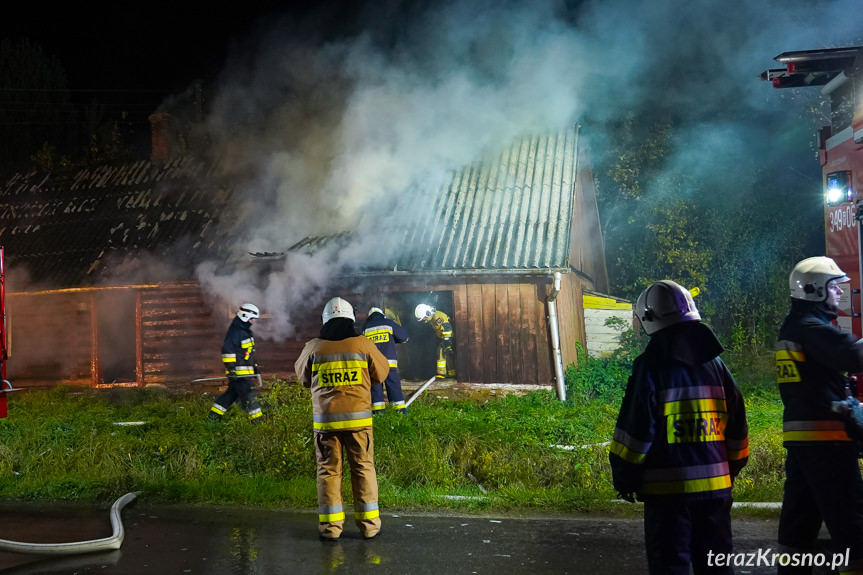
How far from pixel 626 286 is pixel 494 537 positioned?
664 inches

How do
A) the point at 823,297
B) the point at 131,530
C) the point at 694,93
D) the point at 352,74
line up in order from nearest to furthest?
the point at 823,297 < the point at 131,530 < the point at 352,74 < the point at 694,93

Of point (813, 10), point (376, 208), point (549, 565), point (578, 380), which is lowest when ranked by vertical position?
point (549, 565)

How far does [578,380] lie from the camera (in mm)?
12164

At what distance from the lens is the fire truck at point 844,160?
5250mm

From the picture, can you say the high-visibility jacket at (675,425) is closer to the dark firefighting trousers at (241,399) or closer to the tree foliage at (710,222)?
the dark firefighting trousers at (241,399)

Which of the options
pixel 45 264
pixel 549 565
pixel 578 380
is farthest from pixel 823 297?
pixel 45 264

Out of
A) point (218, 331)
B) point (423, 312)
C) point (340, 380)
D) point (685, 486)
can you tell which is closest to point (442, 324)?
point (423, 312)

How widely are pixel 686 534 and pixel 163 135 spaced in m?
19.3

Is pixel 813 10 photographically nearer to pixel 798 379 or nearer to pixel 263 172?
pixel 263 172

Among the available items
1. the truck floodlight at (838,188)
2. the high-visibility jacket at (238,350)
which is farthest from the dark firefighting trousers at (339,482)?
the high-visibility jacket at (238,350)

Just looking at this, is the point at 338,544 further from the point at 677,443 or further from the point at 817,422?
the point at 817,422

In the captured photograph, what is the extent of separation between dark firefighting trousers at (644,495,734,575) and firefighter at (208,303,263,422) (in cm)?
760

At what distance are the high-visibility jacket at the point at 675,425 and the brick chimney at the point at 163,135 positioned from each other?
18.5m

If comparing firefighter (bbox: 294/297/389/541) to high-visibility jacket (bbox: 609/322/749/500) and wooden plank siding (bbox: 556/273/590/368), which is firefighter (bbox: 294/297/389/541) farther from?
wooden plank siding (bbox: 556/273/590/368)
